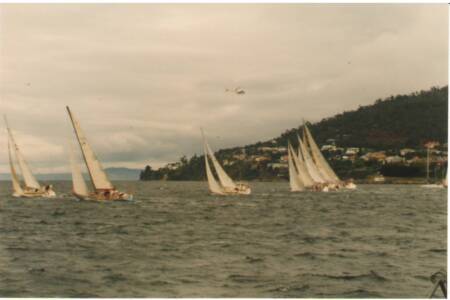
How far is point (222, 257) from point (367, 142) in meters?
28.9

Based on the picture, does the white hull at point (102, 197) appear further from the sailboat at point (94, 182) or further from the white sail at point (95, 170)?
the white sail at point (95, 170)

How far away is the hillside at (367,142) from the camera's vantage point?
74.0 ft

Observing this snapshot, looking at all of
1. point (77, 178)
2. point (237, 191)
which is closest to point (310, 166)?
point (237, 191)

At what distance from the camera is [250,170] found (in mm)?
58656

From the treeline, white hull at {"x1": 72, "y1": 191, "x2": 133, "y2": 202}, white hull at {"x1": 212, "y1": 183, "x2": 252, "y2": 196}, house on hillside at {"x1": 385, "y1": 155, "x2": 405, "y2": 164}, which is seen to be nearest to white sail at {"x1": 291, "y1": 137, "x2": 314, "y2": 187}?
the treeline

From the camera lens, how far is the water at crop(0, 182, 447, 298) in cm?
1434

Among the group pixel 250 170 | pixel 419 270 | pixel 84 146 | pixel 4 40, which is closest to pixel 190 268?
pixel 419 270

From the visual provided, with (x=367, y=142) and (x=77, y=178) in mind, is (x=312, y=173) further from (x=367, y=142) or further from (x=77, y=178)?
(x=77, y=178)

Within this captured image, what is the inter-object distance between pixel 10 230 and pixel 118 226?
4.07 meters

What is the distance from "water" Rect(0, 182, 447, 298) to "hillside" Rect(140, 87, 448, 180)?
2.62 meters

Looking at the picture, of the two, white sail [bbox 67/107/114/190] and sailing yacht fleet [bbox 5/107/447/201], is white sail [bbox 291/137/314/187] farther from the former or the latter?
white sail [bbox 67/107/114/190]

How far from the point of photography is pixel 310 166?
57.6 metres

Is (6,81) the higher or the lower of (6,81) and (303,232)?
the higher

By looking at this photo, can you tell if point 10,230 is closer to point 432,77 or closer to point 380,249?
point 380,249
